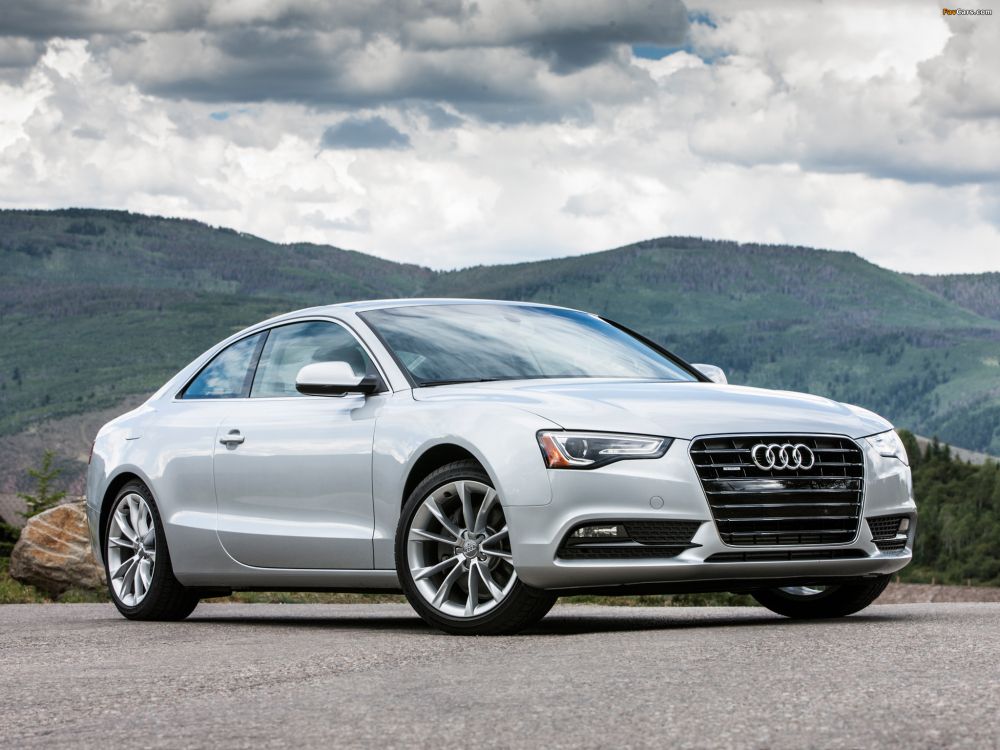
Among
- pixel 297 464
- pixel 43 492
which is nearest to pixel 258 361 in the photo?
pixel 297 464

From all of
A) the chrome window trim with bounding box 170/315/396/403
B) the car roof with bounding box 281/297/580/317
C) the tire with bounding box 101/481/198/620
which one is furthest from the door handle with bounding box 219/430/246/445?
the tire with bounding box 101/481/198/620

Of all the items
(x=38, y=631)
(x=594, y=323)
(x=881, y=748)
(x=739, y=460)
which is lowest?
(x=38, y=631)

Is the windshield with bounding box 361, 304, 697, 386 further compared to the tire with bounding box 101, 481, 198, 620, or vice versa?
the tire with bounding box 101, 481, 198, 620

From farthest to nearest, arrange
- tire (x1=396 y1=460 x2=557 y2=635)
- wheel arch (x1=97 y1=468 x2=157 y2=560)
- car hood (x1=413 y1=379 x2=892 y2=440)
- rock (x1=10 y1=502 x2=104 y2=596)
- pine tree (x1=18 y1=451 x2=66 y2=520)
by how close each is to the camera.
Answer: pine tree (x1=18 y1=451 x2=66 y2=520)
rock (x1=10 y1=502 x2=104 y2=596)
wheel arch (x1=97 y1=468 x2=157 y2=560)
tire (x1=396 y1=460 x2=557 y2=635)
car hood (x1=413 y1=379 x2=892 y2=440)

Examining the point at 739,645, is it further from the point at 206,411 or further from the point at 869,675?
the point at 206,411

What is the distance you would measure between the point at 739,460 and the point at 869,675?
6.21ft

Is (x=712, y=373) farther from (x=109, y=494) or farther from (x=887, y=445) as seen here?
(x=109, y=494)

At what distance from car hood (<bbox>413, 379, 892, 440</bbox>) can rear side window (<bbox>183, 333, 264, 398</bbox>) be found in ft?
5.56

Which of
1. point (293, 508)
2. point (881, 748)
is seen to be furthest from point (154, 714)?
point (293, 508)

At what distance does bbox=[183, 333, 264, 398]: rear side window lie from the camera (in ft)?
29.8

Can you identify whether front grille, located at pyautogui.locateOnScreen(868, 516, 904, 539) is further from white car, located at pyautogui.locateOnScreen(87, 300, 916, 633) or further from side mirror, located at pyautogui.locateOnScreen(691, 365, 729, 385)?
side mirror, located at pyautogui.locateOnScreen(691, 365, 729, 385)

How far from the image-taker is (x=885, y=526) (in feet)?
25.0

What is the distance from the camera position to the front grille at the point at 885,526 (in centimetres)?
754

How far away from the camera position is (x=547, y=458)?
22.9 ft
